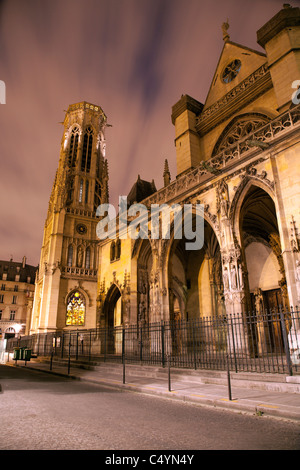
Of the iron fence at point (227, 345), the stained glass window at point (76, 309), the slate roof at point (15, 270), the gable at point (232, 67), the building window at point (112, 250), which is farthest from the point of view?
the slate roof at point (15, 270)

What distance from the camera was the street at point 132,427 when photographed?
354 centimetres

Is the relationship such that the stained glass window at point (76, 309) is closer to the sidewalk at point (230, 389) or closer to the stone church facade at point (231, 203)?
the stone church facade at point (231, 203)

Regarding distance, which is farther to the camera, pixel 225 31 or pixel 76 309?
pixel 76 309

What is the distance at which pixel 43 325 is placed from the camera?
30.7 m

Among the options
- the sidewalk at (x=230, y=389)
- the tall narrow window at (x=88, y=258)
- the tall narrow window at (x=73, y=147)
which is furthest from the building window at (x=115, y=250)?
the tall narrow window at (x=73, y=147)

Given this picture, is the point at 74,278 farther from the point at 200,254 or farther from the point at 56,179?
the point at 200,254

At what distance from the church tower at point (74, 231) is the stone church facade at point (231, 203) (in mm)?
2375

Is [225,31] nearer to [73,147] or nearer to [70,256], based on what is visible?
[73,147]

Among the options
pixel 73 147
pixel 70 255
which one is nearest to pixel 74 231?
pixel 70 255

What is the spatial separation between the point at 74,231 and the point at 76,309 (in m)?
A: 8.81

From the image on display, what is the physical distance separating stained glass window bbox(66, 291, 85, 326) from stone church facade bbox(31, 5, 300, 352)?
197 cm

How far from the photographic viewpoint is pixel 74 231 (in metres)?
34.8

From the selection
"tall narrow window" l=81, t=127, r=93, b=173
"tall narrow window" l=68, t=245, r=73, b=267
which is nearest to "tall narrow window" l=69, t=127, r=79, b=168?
"tall narrow window" l=81, t=127, r=93, b=173

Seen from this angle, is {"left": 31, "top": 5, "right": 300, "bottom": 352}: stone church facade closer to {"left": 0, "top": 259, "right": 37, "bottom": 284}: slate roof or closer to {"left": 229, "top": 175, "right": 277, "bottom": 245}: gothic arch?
{"left": 229, "top": 175, "right": 277, "bottom": 245}: gothic arch
